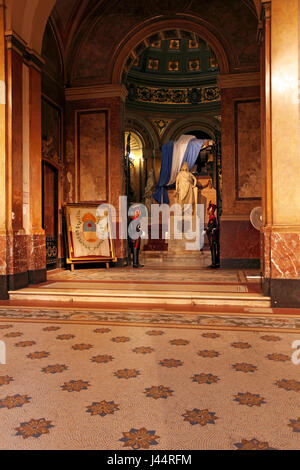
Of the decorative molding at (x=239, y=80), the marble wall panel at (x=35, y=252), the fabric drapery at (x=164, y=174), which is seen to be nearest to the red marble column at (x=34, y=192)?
the marble wall panel at (x=35, y=252)

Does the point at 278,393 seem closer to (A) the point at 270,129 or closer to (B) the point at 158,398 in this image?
(B) the point at 158,398

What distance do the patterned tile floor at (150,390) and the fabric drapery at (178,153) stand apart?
13.3m

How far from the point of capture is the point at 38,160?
638 centimetres

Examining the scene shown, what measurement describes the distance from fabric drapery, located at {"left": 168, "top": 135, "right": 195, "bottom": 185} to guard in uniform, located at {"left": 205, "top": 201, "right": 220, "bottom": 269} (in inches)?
303

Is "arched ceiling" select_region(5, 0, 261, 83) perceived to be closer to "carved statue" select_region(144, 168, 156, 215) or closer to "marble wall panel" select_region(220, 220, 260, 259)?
"marble wall panel" select_region(220, 220, 260, 259)

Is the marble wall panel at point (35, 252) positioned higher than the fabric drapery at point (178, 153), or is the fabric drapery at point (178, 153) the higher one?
the fabric drapery at point (178, 153)

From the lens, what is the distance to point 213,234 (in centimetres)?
863

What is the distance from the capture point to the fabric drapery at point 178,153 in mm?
16328

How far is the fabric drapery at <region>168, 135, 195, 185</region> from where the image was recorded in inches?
643

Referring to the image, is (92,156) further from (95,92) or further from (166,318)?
(166,318)

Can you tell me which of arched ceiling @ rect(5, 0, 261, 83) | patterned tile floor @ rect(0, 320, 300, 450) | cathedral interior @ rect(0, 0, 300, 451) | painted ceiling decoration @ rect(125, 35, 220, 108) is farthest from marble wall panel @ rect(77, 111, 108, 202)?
painted ceiling decoration @ rect(125, 35, 220, 108)

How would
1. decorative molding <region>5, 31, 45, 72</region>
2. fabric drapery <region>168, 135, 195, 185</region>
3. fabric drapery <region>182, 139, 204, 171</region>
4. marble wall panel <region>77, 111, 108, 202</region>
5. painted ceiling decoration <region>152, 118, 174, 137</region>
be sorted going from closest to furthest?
1. decorative molding <region>5, 31, 45, 72</region>
2. marble wall panel <region>77, 111, 108, 202</region>
3. fabric drapery <region>182, 139, 204, 171</region>
4. fabric drapery <region>168, 135, 195, 185</region>
5. painted ceiling decoration <region>152, 118, 174, 137</region>

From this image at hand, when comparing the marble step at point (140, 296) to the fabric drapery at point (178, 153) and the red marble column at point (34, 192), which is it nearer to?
the red marble column at point (34, 192)

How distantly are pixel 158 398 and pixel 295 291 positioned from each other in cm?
290
